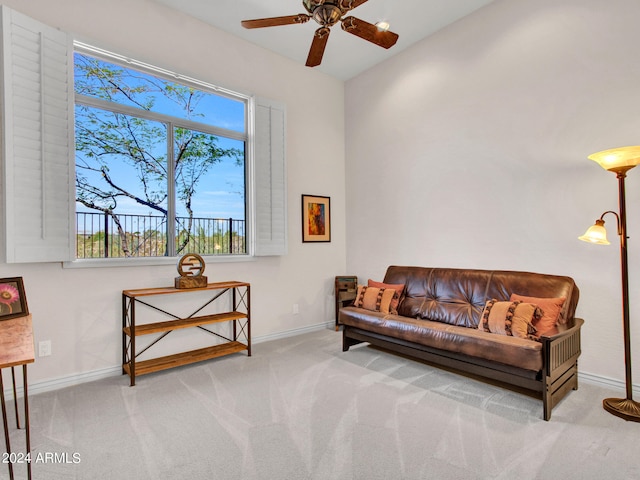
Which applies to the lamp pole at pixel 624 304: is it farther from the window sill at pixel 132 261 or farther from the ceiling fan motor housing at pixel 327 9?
the window sill at pixel 132 261

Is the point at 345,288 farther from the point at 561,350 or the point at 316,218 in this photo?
the point at 561,350

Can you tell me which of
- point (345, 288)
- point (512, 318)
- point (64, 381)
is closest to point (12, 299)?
point (64, 381)

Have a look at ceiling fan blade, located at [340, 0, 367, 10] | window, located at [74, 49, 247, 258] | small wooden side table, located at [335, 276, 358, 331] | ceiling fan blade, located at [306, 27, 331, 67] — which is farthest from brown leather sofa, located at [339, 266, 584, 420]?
ceiling fan blade, located at [340, 0, 367, 10]

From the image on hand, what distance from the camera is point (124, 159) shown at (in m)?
3.41

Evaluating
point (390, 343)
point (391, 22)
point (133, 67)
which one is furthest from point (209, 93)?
point (390, 343)

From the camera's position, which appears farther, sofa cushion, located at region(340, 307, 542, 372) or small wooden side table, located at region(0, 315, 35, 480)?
sofa cushion, located at region(340, 307, 542, 372)

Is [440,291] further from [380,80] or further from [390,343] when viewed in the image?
[380,80]

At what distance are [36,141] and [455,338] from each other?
3809 mm

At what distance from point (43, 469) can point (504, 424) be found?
110 inches

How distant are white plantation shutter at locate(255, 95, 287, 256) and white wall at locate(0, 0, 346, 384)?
216 mm

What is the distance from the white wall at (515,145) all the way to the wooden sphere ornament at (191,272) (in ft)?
7.87

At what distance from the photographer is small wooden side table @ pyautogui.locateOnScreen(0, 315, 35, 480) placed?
1441 mm

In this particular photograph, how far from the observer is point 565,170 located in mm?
3084

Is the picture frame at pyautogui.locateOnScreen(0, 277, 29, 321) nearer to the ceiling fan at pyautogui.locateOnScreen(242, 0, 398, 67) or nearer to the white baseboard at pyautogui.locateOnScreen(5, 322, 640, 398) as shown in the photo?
the white baseboard at pyautogui.locateOnScreen(5, 322, 640, 398)
